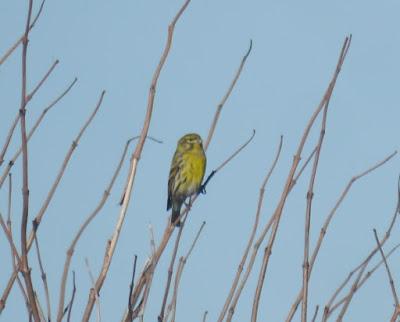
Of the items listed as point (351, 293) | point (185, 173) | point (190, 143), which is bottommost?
point (351, 293)

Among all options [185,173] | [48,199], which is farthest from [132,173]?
[185,173]

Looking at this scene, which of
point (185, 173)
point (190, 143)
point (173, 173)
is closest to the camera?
point (185, 173)

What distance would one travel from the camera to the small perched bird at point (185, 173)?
9141 mm

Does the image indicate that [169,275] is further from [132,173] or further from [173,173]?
[173,173]

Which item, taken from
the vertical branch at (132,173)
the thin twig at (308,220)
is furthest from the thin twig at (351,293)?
the vertical branch at (132,173)

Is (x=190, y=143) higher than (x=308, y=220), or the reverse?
(x=190, y=143)

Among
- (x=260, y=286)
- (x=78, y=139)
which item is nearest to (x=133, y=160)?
(x=78, y=139)

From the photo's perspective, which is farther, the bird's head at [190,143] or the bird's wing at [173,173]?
the bird's head at [190,143]

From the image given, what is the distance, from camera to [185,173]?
9.22 metres

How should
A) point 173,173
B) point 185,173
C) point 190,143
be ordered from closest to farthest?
1. point 185,173
2. point 173,173
3. point 190,143

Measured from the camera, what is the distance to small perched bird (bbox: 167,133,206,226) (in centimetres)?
914

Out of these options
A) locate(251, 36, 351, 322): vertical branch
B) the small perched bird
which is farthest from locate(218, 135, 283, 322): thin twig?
the small perched bird

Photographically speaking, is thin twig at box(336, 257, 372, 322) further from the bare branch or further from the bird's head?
the bird's head

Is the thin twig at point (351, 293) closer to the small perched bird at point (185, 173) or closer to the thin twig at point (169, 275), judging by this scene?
the thin twig at point (169, 275)
